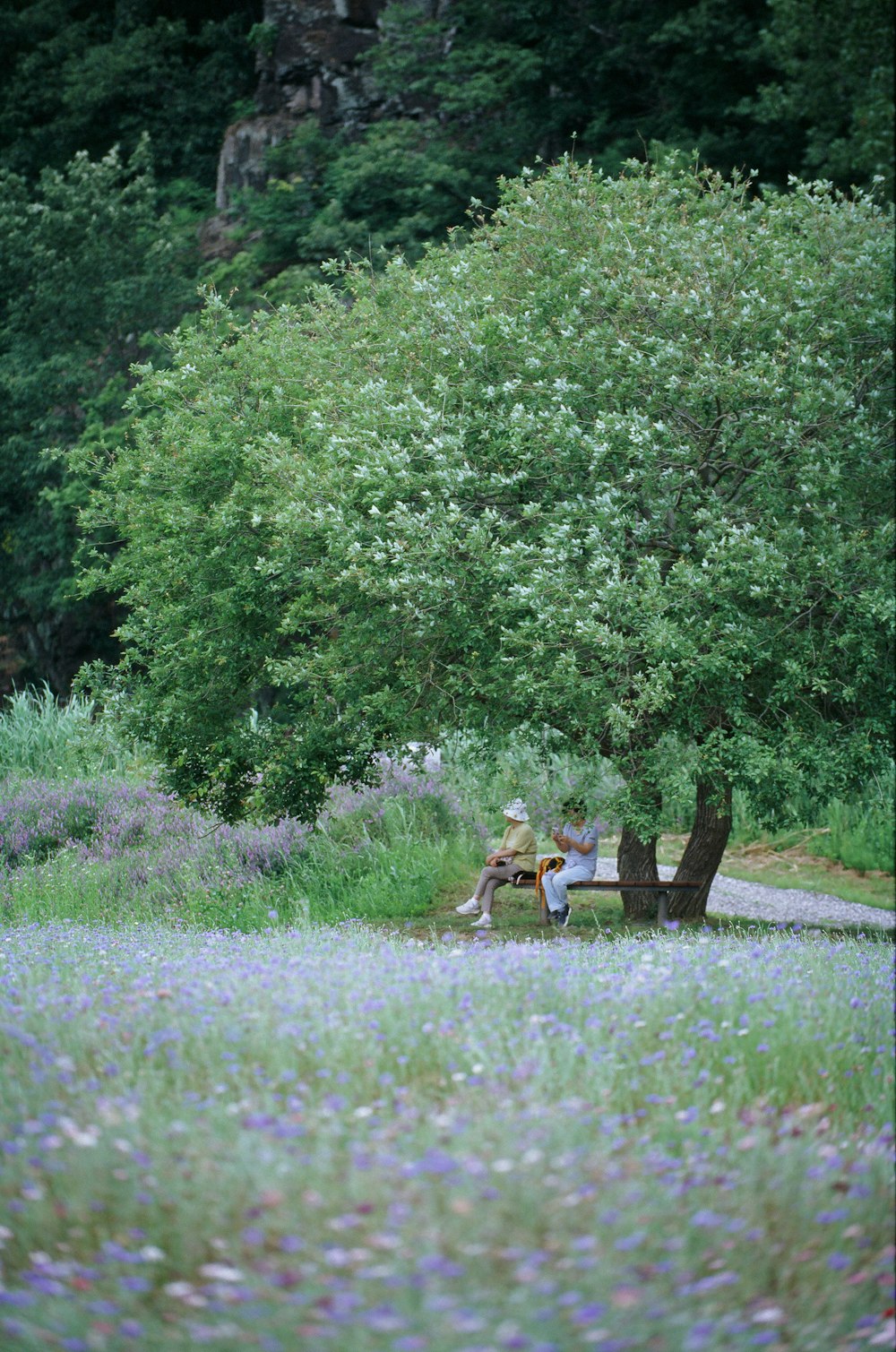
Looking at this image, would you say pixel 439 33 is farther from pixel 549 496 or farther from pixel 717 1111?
pixel 717 1111

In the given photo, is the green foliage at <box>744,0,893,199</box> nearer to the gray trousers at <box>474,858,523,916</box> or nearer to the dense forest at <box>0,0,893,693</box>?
the dense forest at <box>0,0,893,693</box>

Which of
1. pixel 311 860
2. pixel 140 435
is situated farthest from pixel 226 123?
pixel 311 860

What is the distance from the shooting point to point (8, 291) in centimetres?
2761

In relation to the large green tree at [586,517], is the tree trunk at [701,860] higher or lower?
lower

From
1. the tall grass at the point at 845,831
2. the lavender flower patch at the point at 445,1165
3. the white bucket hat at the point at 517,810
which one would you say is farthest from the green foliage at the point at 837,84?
the lavender flower patch at the point at 445,1165

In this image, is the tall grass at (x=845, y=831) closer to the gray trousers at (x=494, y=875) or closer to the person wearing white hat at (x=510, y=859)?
the person wearing white hat at (x=510, y=859)

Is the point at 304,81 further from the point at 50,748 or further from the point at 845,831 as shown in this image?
the point at 845,831

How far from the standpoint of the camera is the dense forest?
2519cm

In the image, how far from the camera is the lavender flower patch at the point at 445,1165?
2.85 m

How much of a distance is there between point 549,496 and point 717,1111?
6.31 metres

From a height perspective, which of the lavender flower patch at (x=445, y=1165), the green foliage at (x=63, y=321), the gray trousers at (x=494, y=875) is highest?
the green foliage at (x=63, y=321)

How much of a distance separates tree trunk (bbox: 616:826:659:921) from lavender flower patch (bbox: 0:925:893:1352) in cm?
655

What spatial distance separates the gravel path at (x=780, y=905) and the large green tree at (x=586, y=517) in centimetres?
434

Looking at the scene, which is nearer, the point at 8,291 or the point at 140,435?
the point at 140,435
